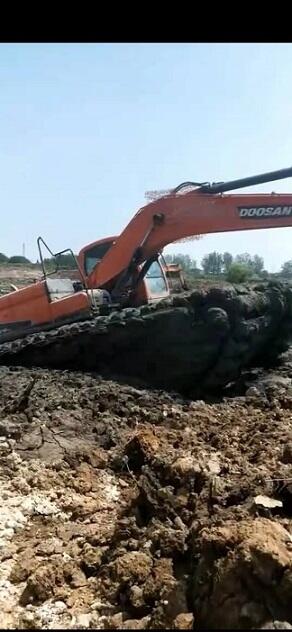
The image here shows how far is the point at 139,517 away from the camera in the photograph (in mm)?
3615

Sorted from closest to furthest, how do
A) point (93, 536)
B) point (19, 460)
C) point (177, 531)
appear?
1. point (177, 531)
2. point (93, 536)
3. point (19, 460)

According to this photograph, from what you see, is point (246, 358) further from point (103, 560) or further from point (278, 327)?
point (103, 560)

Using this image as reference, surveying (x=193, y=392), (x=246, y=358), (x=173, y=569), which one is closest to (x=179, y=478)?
(x=173, y=569)

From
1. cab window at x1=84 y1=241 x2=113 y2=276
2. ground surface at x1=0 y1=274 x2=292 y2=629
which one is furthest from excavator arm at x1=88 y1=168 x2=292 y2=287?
ground surface at x1=0 y1=274 x2=292 y2=629

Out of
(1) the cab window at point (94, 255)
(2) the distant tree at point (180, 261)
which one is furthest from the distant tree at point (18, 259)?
(1) the cab window at point (94, 255)

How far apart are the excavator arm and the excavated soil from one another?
126 inches

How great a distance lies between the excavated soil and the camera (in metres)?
2.54

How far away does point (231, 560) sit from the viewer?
8.34ft

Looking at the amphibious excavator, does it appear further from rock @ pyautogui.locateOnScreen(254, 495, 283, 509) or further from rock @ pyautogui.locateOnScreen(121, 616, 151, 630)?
rock @ pyautogui.locateOnScreen(121, 616, 151, 630)

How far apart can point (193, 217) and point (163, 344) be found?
83.3 inches

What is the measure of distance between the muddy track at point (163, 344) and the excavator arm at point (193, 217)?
113cm

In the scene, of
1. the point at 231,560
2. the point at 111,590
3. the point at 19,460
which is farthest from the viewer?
the point at 19,460

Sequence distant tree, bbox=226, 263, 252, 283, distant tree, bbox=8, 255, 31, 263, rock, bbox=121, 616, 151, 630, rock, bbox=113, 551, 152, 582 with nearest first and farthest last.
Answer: rock, bbox=121, 616, 151, 630 → rock, bbox=113, 551, 152, 582 → distant tree, bbox=226, 263, 252, 283 → distant tree, bbox=8, 255, 31, 263
